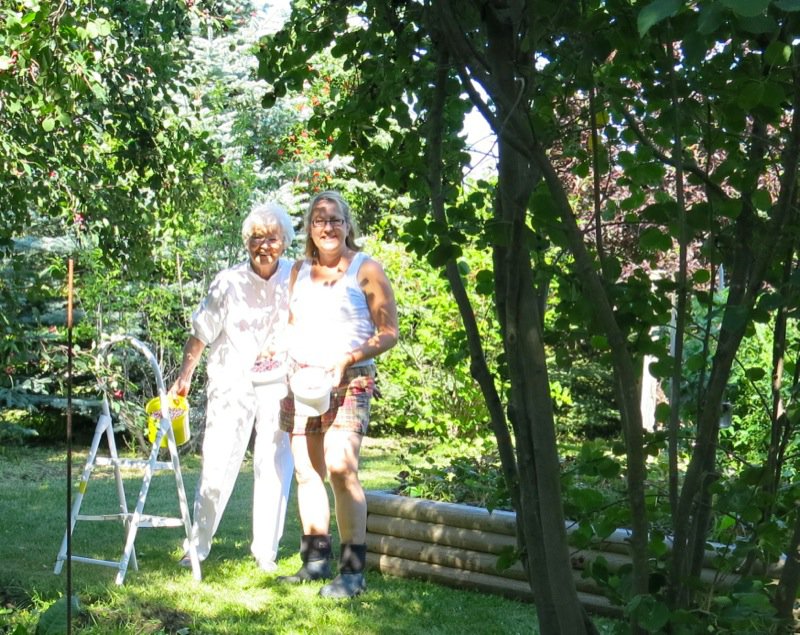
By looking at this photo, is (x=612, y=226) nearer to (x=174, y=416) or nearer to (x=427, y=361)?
(x=174, y=416)

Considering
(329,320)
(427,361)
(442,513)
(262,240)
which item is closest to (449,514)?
(442,513)

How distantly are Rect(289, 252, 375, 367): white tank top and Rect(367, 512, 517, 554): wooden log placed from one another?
0.81 meters

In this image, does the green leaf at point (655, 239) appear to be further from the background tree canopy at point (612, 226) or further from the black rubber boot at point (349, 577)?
the black rubber boot at point (349, 577)

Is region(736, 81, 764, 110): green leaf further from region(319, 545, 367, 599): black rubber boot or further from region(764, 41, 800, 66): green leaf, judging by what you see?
region(319, 545, 367, 599): black rubber boot

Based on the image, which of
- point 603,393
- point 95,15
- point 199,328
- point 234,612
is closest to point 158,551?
point 199,328

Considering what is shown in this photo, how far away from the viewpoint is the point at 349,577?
5.02 m

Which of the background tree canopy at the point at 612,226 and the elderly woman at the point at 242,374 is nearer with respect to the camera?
the background tree canopy at the point at 612,226

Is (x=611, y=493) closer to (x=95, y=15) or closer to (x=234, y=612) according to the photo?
(x=234, y=612)

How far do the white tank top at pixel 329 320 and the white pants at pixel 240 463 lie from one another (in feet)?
2.01

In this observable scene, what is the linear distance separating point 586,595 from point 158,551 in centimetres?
264

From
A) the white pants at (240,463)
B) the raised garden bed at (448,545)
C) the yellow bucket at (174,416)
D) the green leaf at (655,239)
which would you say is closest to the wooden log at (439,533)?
the raised garden bed at (448,545)

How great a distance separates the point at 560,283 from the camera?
2.21 m

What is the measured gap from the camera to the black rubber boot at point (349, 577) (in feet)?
16.3

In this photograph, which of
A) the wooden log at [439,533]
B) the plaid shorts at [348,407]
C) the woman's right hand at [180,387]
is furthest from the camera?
the woman's right hand at [180,387]
